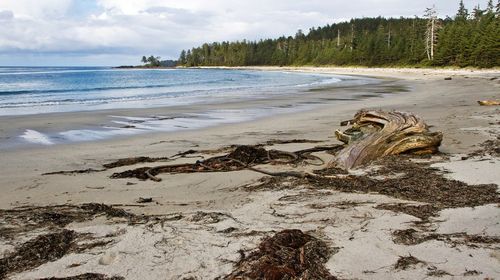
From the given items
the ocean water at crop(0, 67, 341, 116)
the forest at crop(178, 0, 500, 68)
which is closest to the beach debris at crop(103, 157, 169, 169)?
the ocean water at crop(0, 67, 341, 116)

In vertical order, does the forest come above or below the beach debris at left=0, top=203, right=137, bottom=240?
above

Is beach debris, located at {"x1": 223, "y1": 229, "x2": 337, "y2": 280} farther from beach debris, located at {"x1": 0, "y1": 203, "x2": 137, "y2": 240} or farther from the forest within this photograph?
the forest

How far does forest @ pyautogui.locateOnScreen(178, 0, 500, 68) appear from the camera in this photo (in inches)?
2282

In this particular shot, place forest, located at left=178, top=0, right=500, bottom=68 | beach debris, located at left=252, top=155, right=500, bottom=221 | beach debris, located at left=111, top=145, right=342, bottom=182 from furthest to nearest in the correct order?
forest, located at left=178, top=0, right=500, bottom=68 → beach debris, located at left=111, top=145, right=342, bottom=182 → beach debris, located at left=252, top=155, right=500, bottom=221

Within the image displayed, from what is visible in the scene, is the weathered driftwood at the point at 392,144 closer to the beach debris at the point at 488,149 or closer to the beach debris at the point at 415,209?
the beach debris at the point at 488,149

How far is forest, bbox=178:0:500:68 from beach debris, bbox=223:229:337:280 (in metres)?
59.2

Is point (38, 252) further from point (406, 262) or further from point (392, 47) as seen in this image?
point (392, 47)

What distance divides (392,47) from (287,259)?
8443 centimetres

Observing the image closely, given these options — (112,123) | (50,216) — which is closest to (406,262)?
(50,216)

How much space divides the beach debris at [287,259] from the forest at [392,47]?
59.2m

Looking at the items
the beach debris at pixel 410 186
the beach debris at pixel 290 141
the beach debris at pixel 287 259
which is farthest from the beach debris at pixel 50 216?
the beach debris at pixel 290 141

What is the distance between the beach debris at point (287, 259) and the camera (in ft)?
10.8

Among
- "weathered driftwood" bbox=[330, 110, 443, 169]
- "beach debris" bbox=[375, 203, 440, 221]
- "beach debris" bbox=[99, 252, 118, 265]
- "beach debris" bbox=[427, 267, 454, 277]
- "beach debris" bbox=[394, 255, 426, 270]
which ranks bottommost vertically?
"beach debris" bbox=[375, 203, 440, 221]

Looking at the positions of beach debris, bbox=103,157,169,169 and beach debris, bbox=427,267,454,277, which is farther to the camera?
beach debris, bbox=103,157,169,169
